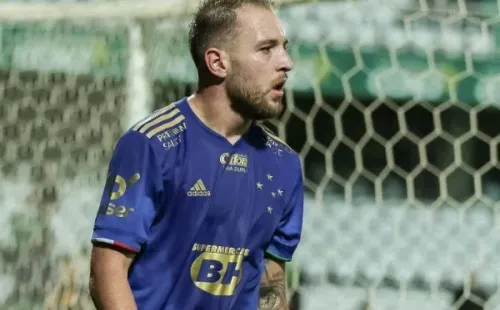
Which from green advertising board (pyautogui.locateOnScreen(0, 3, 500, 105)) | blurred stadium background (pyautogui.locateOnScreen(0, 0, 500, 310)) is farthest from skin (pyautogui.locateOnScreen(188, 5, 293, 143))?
green advertising board (pyautogui.locateOnScreen(0, 3, 500, 105))

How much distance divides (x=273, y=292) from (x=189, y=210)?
1.25 ft

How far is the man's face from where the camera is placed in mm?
1863

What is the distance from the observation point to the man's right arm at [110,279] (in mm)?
1743

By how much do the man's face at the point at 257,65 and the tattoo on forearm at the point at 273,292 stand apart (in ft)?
1.28

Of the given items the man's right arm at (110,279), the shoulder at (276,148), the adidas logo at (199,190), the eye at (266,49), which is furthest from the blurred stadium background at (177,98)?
the man's right arm at (110,279)

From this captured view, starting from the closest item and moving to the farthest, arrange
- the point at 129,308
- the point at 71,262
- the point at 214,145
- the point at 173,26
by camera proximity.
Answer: the point at 129,308, the point at 214,145, the point at 173,26, the point at 71,262

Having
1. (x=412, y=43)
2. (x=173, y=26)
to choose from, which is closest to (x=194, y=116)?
(x=173, y=26)

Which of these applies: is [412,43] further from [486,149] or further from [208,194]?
[208,194]

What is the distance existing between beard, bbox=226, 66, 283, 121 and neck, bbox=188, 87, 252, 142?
0.01 m

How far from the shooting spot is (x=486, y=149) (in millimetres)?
4891

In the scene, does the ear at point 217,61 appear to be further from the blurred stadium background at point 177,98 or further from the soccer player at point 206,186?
the blurred stadium background at point 177,98

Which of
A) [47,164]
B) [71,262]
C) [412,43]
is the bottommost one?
[71,262]

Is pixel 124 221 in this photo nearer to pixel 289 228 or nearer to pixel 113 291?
pixel 113 291

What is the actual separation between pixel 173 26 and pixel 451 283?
234 cm
